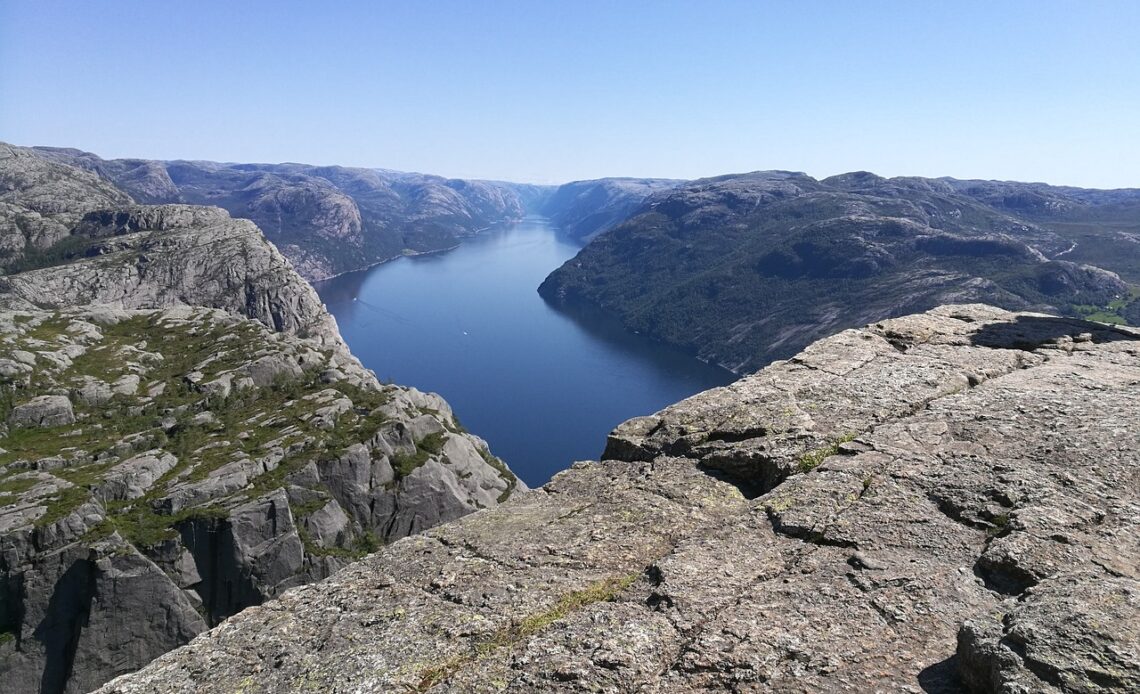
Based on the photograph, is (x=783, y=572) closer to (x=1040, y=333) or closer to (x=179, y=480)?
(x=1040, y=333)

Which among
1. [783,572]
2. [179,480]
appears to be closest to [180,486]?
[179,480]

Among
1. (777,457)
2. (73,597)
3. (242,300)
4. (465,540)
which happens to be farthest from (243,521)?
(242,300)

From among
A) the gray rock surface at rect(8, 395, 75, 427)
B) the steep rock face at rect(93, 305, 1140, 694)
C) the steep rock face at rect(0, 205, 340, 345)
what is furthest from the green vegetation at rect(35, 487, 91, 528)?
the steep rock face at rect(0, 205, 340, 345)

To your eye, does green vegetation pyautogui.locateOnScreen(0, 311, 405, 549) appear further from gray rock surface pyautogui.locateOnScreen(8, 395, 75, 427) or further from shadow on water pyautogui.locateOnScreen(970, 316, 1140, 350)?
shadow on water pyautogui.locateOnScreen(970, 316, 1140, 350)

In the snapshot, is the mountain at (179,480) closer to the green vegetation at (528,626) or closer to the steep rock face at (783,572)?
the steep rock face at (783,572)

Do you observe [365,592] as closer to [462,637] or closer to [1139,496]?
[462,637]

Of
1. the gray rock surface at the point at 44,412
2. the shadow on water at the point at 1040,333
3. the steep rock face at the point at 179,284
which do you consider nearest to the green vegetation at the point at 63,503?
the gray rock surface at the point at 44,412
